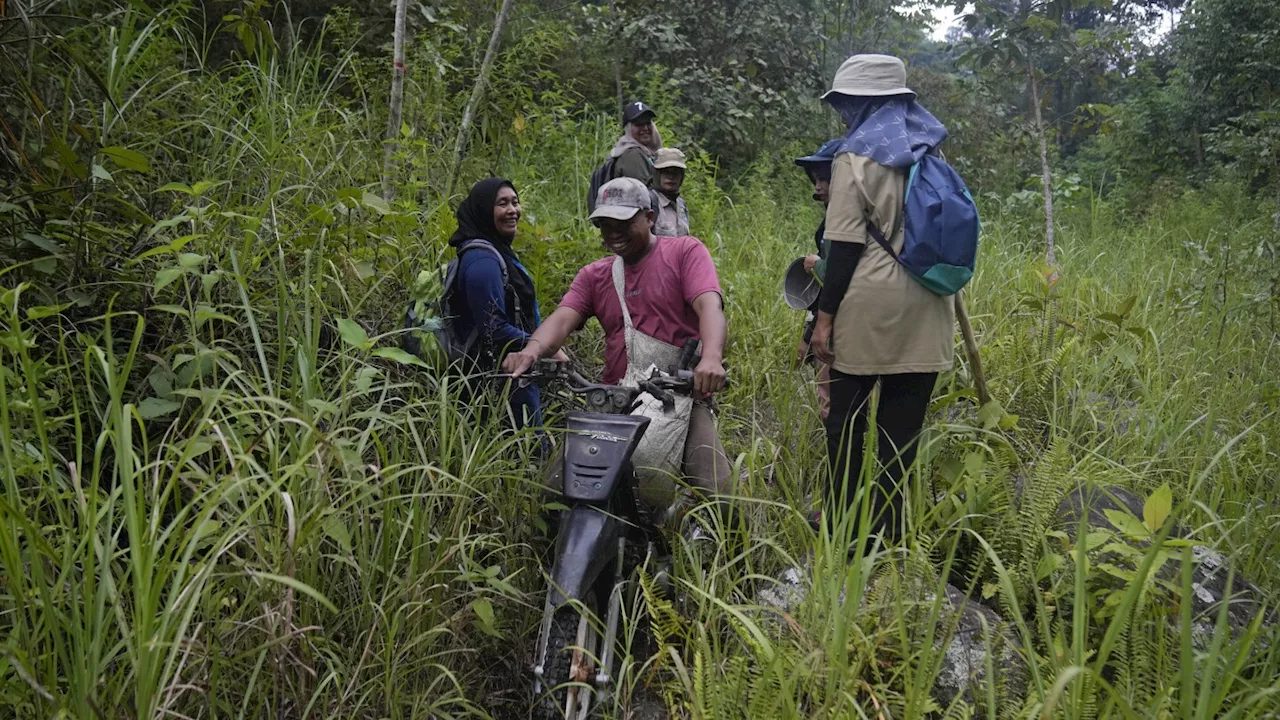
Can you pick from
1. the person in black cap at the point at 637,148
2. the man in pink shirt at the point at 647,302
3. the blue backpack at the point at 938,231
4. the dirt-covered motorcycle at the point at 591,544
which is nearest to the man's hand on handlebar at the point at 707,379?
the dirt-covered motorcycle at the point at 591,544

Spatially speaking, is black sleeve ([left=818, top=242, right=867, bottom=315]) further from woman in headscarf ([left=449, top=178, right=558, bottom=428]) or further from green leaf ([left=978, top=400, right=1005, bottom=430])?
woman in headscarf ([left=449, top=178, right=558, bottom=428])

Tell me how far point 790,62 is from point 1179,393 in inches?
324

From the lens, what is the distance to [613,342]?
3.11 m

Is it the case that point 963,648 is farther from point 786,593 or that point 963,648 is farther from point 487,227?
point 487,227

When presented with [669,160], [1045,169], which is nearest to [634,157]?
[669,160]

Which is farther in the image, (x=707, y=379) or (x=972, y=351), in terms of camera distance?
(x=972, y=351)

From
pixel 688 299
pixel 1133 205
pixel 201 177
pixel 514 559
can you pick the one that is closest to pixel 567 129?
pixel 201 177

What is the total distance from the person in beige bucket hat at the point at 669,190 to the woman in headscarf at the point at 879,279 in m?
2.21

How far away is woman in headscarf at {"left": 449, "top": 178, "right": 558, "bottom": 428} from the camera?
10.6 feet

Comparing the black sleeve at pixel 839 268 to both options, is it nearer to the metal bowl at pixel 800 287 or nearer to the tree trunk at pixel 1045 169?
the metal bowl at pixel 800 287

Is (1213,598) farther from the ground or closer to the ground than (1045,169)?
closer to the ground

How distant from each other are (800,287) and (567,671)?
2.00 meters

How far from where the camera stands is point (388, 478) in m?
2.07

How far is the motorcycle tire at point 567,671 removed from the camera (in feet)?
6.97
